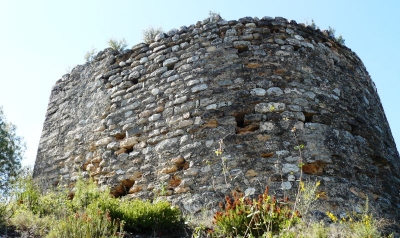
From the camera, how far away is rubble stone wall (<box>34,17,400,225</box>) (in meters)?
6.21

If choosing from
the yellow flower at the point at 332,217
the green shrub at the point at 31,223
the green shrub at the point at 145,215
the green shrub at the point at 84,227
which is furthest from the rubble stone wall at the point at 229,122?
the green shrub at the point at 31,223

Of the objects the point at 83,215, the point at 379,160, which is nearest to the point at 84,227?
the point at 83,215

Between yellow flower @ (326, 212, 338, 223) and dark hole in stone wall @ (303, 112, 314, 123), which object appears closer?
yellow flower @ (326, 212, 338, 223)

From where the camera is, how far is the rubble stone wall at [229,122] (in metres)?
6.21

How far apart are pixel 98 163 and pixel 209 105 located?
198cm

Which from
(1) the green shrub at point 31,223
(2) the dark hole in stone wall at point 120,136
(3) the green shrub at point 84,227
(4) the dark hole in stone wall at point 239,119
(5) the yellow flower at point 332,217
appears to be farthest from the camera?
(2) the dark hole in stone wall at point 120,136

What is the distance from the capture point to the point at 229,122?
21.5 feet

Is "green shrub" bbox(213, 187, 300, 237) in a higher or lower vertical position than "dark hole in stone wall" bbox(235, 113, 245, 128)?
lower

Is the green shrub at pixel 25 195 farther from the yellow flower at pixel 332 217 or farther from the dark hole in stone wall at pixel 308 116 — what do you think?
the dark hole in stone wall at pixel 308 116

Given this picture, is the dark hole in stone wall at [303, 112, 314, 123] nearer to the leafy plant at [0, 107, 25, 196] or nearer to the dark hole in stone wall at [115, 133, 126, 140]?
the dark hole in stone wall at [115, 133, 126, 140]

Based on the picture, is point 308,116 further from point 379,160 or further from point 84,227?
point 84,227

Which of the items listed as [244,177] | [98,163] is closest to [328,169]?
[244,177]

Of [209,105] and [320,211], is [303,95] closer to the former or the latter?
[209,105]

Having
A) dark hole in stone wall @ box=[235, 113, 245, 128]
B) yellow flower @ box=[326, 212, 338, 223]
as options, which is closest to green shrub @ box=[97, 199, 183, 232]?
dark hole in stone wall @ box=[235, 113, 245, 128]
